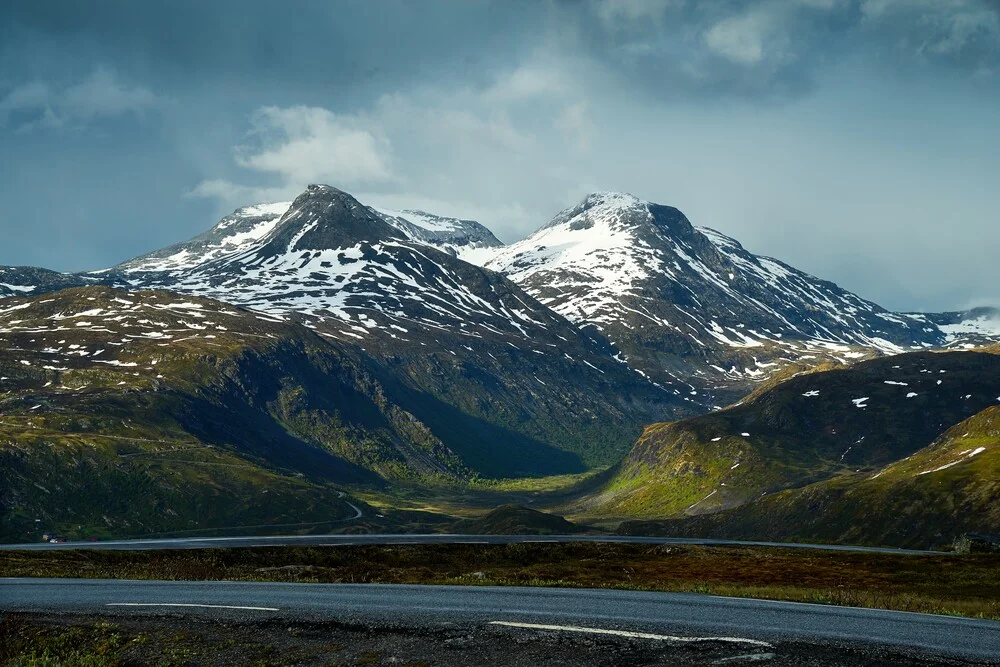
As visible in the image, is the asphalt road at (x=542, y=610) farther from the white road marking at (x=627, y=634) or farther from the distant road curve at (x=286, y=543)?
the distant road curve at (x=286, y=543)

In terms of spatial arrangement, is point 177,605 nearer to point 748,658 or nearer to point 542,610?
point 542,610

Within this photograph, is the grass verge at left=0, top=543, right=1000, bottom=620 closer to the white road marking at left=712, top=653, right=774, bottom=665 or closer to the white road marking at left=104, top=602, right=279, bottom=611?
the white road marking at left=104, top=602, right=279, bottom=611

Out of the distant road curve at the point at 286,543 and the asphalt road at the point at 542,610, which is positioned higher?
the asphalt road at the point at 542,610

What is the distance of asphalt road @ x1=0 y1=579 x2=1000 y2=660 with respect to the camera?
79.0 feet

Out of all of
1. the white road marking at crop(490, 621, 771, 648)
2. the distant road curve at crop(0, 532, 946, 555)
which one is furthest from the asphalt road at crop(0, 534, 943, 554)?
the white road marking at crop(490, 621, 771, 648)

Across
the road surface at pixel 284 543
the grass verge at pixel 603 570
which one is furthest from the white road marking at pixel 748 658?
the road surface at pixel 284 543

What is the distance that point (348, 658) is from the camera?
23.4 metres

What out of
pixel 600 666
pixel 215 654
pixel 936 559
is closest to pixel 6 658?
pixel 215 654

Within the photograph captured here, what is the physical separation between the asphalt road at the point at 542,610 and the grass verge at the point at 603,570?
6.49m

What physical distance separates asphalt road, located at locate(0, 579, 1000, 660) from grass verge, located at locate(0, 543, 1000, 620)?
649cm

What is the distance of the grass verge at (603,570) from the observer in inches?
1674

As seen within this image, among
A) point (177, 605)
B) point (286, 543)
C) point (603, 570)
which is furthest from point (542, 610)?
point (286, 543)

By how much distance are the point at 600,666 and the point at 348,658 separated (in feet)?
22.7

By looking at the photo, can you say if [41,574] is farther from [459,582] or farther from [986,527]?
[986,527]
